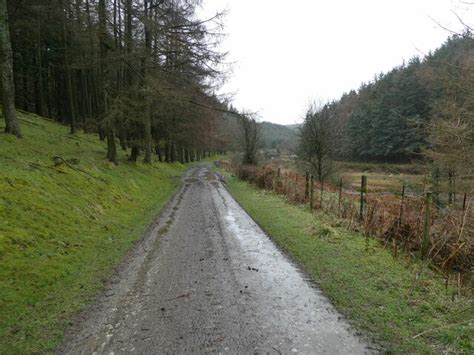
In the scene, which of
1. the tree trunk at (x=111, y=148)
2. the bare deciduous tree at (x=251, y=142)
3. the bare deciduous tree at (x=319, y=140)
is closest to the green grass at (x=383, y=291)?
the tree trunk at (x=111, y=148)

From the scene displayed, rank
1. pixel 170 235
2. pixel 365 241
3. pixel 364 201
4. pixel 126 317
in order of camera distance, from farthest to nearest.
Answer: pixel 364 201 < pixel 170 235 < pixel 365 241 < pixel 126 317

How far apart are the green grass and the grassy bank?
3.72m

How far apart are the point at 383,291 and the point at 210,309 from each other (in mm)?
2705

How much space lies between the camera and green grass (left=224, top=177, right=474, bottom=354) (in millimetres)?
3766

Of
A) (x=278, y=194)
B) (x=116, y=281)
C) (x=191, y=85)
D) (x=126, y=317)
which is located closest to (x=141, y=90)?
(x=191, y=85)

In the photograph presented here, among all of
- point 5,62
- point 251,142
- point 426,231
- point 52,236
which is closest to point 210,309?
point 52,236

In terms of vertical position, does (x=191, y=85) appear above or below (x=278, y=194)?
above

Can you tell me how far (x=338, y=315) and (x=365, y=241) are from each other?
3920 millimetres

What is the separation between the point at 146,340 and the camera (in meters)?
3.69

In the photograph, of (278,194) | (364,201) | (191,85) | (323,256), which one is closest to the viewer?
(323,256)

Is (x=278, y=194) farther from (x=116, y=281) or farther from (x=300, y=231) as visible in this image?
(x=116, y=281)

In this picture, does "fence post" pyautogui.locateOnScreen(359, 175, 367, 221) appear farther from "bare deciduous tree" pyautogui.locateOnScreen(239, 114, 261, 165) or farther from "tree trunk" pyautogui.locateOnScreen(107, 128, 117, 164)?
"bare deciduous tree" pyautogui.locateOnScreen(239, 114, 261, 165)

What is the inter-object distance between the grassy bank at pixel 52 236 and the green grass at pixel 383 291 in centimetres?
372

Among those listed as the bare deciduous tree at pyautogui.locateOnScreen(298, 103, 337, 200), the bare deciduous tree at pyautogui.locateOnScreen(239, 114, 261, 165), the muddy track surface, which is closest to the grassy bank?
the muddy track surface
